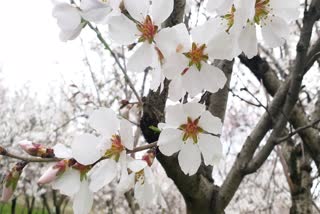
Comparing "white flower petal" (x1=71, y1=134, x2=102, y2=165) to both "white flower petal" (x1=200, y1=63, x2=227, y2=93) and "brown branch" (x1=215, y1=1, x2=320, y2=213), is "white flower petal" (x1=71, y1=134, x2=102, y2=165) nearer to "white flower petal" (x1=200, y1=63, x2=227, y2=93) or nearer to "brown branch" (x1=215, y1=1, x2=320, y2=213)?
"white flower petal" (x1=200, y1=63, x2=227, y2=93)

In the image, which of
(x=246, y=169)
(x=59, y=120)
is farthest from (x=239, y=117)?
(x=246, y=169)

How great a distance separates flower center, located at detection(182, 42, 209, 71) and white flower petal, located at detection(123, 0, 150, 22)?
0.10 metres

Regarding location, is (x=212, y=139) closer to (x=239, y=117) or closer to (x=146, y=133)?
(x=146, y=133)

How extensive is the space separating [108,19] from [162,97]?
564 millimetres

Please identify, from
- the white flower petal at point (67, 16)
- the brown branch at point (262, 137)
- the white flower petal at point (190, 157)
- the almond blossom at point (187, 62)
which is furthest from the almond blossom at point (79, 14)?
the brown branch at point (262, 137)

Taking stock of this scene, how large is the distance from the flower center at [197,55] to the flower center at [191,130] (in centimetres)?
12

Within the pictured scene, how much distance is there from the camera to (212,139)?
83 centimetres

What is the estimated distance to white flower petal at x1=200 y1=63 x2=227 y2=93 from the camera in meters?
0.78

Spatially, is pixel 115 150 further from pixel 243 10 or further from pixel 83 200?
pixel 243 10

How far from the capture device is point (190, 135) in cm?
84

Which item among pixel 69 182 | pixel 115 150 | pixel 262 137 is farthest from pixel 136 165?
pixel 262 137

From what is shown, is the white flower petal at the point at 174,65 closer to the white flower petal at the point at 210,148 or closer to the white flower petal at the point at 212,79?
the white flower petal at the point at 212,79

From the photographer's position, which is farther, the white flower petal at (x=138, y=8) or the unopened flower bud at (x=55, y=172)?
the unopened flower bud at (x=55, y=172)

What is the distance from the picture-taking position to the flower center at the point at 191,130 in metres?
0.82
